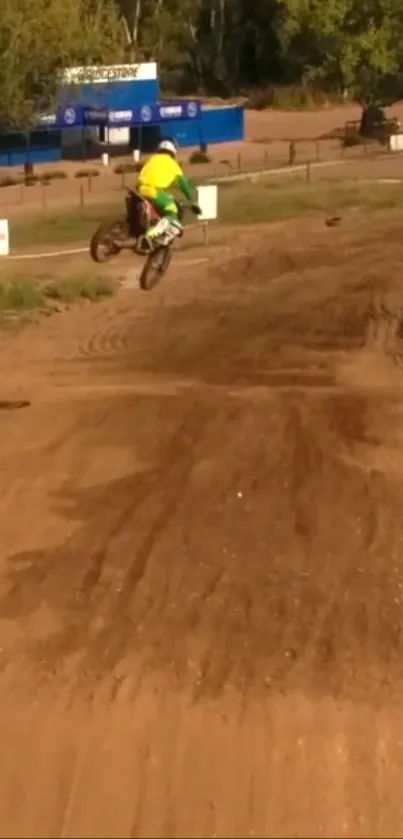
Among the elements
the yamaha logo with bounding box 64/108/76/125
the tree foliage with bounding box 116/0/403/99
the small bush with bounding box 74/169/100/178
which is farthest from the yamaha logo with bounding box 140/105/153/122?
the tree foliage with bounding box 116/0/403/99

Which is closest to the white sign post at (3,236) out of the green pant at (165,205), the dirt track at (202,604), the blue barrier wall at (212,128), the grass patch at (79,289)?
the grass patch at (79,289)

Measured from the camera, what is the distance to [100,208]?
A: 34781 mm

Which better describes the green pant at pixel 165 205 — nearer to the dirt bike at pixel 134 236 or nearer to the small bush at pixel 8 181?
the dirt bike at pixel 134 236

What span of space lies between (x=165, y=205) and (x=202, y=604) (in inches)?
260

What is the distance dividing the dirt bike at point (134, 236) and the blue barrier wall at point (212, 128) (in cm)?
4206

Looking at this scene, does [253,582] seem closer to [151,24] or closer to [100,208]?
[100,208]

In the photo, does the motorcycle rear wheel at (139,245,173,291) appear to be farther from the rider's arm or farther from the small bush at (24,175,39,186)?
the small bush at (24,175,39,186)

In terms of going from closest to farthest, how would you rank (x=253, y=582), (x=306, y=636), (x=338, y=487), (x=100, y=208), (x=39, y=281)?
(x=306, y=636), (x=253, y=582), (x=338, y=487), (x=39, y=281), (x=100, y=208)

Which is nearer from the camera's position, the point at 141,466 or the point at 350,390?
the point at 141,466

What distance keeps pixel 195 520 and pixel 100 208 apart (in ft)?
87.8

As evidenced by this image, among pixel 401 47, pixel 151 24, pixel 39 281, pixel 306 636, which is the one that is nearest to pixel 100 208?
pixel 39 281

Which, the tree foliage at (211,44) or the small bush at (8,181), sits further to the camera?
the small bush at (8,181)

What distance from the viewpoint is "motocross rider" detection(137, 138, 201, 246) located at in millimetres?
12992

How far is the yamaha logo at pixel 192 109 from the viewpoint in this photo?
55831 millimetres
